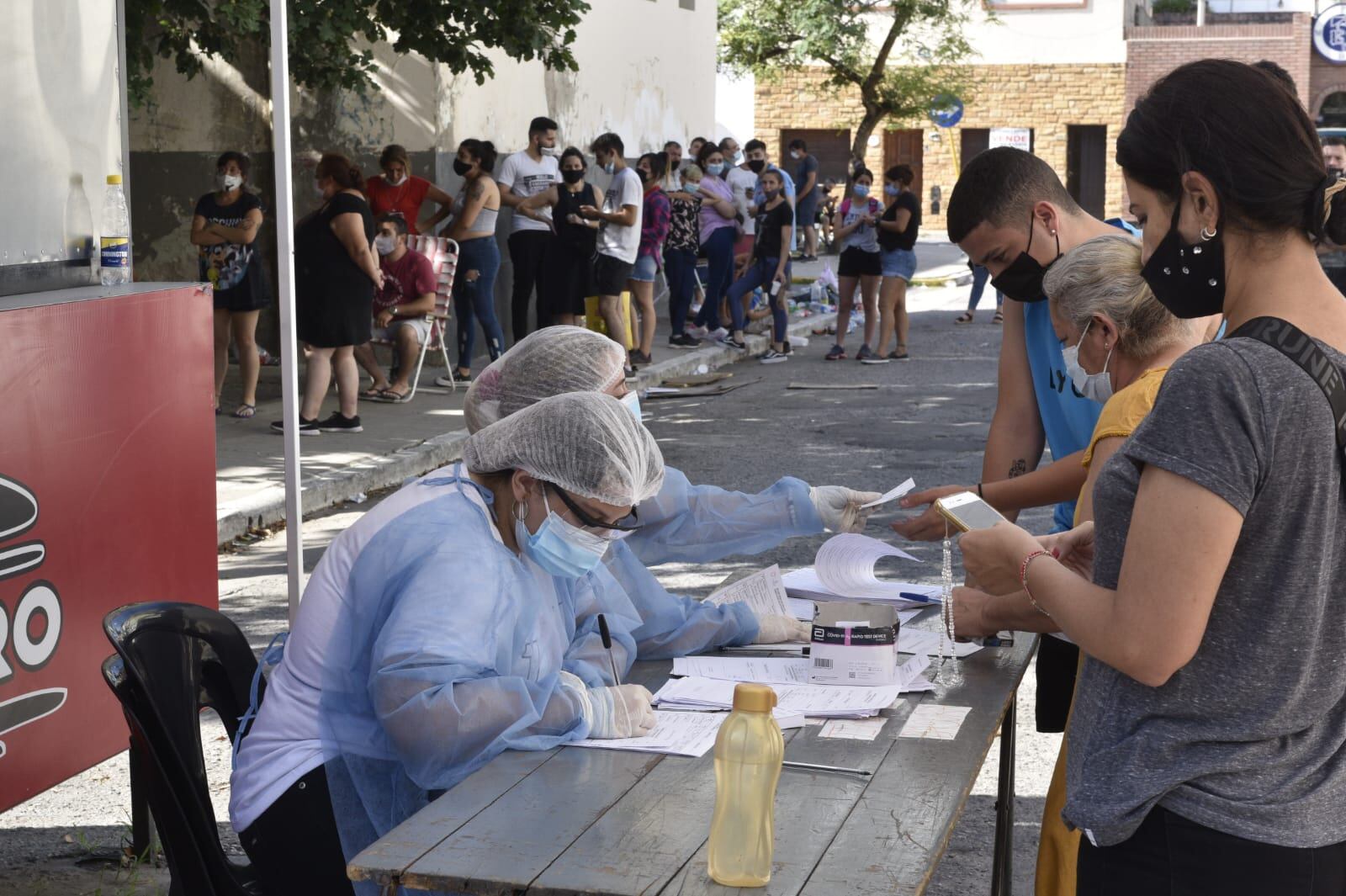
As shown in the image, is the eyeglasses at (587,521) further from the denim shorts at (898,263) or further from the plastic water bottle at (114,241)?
the denim shorts at (898,263)

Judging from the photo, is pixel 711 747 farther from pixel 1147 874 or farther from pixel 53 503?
pixel 53 503

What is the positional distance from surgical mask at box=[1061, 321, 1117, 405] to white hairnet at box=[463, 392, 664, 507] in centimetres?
96

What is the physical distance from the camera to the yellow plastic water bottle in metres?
2.13

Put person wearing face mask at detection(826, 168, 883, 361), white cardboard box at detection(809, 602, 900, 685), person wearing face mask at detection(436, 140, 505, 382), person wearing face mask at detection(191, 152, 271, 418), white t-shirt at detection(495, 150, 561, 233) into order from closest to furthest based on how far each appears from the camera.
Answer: white cardboard box at detection(809, 602, 900, 685), person wearing face mask at detection(191, 152, 271, 418), person wearing face mask at detection(436, 140, 505, 382), white t-shirt at detection(495, 150, 561, 233), person wearing face mask at detection(826, 168, 883, 361)

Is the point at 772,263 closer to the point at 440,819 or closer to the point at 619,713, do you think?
the point at 619,713

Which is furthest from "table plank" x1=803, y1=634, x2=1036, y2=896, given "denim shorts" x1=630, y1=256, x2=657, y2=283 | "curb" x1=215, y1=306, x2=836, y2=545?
"denim shorts" x1=630, y1=256, x2=657, y2=283

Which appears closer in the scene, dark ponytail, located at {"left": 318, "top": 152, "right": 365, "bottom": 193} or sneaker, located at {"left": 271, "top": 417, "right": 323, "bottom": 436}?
sneaker, located at {"left": 271, "top": 417, "right": 323, "bottom": 436}

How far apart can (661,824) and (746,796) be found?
252 mm

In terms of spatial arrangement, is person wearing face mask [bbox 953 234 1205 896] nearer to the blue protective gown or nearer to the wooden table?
the wooden table

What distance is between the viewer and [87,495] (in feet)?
13.6

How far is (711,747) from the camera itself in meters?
2.68

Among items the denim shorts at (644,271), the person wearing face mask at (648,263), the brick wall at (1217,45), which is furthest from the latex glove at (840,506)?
the brick wall at (1217,45)

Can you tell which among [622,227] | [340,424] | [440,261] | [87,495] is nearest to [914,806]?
[87,495]

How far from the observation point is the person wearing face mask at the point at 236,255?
10914 mm
